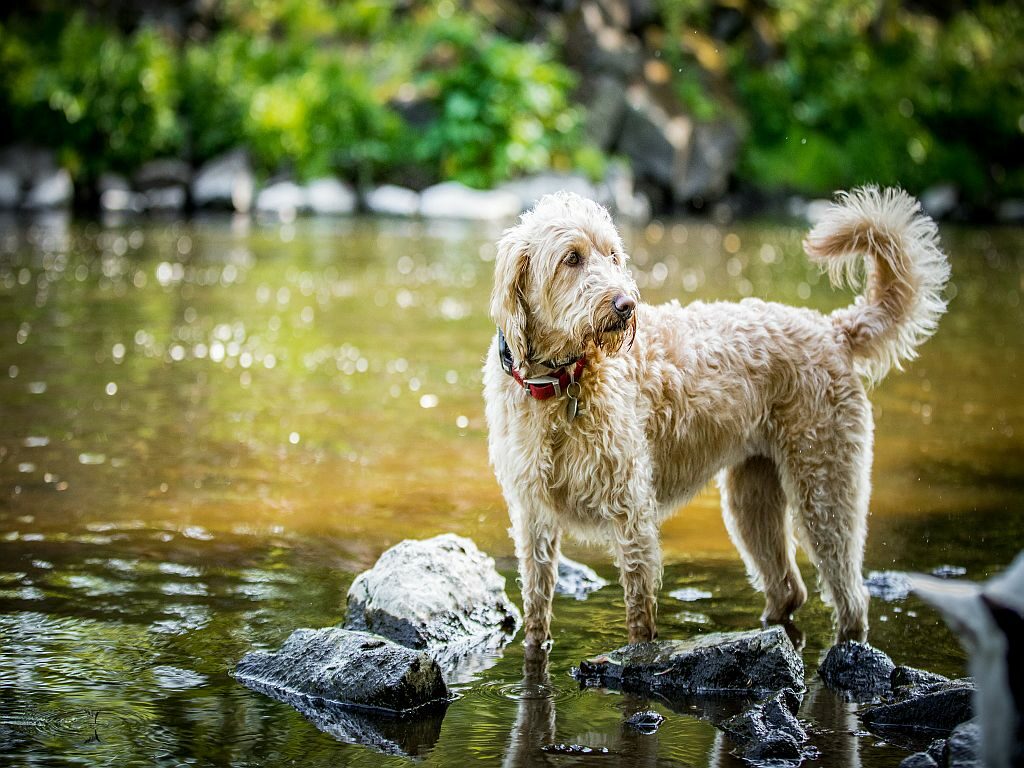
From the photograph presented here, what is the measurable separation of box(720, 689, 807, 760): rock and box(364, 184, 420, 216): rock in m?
23.6

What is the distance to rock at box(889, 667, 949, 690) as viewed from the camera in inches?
188

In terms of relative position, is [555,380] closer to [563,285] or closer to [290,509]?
[563,285]

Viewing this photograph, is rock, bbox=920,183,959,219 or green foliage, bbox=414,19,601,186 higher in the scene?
green foliage, bbox=414,19,601,186

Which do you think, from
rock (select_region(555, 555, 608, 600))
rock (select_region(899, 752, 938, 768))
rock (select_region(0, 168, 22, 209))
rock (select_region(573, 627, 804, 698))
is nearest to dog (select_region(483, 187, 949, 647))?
rock (select_region(573, 627, 804, 698))

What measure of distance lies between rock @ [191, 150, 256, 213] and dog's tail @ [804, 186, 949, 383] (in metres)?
22.4

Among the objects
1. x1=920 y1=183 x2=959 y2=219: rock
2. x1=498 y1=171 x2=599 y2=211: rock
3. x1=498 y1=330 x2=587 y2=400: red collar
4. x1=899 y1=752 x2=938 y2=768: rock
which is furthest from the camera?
x1=920 y1=183 x2=959 y2=219: rock

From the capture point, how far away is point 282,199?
27.3m

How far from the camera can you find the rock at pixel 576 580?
605 cm

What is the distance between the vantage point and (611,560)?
6.62 m

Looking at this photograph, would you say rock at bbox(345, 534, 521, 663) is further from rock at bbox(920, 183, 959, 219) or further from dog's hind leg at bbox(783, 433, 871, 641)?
rock at bbox(920, 183, 959, 219)

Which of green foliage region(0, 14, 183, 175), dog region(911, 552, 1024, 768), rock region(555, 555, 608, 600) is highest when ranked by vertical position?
green foliage region(0, 14, 183, 175)

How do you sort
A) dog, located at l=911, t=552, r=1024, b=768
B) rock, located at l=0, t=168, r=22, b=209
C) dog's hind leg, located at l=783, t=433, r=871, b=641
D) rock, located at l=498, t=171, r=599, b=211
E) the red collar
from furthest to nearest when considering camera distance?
rock, located at l=498, t=171, r=599, b=211, rock, located at l=0, t=168, r=22, b=209, dog's hind leg, located at l=783, t=433, r=871, b=641, the red collar, dog, located at l=911, t=552, r=1024, b=768

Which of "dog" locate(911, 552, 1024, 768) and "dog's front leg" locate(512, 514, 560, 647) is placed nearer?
"dog" locate(911, 552, 1024, 768)

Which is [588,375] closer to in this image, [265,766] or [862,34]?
[265,766]
